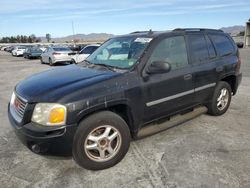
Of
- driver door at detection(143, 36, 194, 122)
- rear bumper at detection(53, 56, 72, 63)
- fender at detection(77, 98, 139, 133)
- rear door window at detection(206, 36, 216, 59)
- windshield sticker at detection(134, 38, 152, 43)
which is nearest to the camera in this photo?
fender at detection(77, 98, 139, 133)

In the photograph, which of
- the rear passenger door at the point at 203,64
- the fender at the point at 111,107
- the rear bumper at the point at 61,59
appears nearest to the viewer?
the fender at the point at 111,107

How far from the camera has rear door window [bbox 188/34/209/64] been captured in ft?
15.6

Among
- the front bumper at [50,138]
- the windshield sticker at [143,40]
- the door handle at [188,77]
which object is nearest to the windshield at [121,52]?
the windshield sticker at [143,40]

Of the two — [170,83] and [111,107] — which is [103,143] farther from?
[170,83]

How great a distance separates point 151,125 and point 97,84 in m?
1.25

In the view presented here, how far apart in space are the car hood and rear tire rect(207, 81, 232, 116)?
2418mm

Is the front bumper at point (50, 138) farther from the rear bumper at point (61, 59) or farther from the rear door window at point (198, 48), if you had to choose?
the rear bumper at point (61, 59)

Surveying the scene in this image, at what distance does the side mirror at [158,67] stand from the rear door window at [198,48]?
3.27ft

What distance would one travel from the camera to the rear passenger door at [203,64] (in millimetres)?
4730

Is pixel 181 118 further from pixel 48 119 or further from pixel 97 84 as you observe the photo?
pixel 48 119

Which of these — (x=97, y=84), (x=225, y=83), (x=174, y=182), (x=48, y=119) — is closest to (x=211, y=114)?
(x=225, y=83)

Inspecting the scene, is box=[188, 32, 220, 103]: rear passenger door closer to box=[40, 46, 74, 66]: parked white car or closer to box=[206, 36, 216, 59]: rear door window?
box=[206, 36, 216, 59]: rear door window

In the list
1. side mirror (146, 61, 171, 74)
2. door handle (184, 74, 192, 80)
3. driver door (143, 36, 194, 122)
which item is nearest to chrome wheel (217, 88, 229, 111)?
driver door (143, 36, 194, 122)

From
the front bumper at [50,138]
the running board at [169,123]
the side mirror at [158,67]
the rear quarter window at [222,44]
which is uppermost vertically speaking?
the rear quarter window at [222,44]
